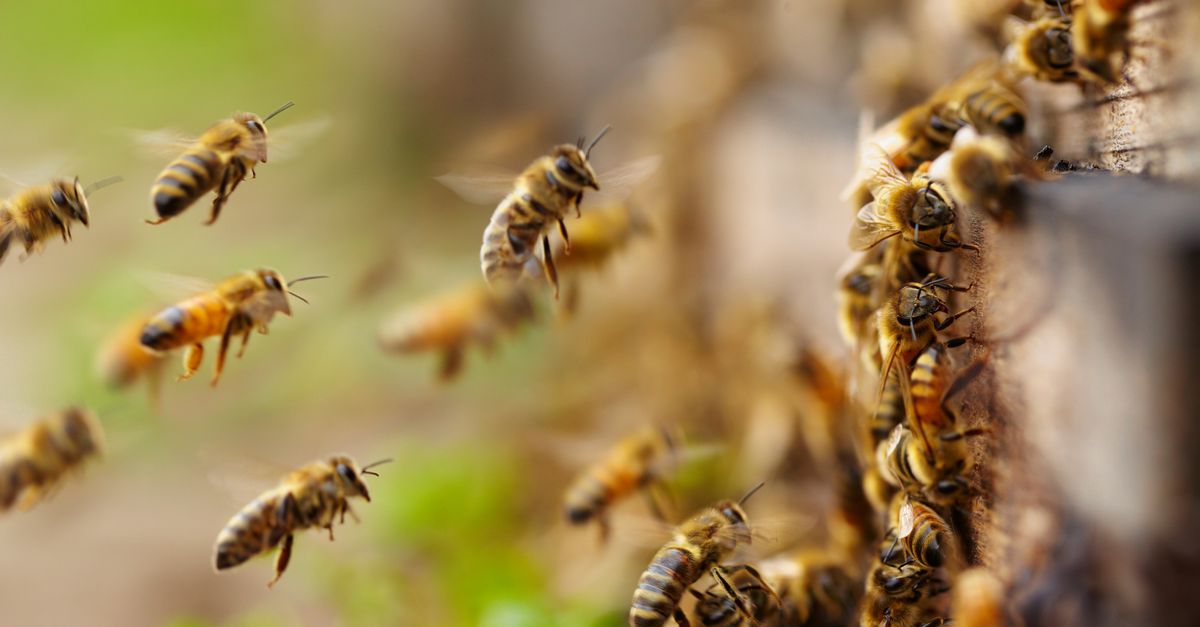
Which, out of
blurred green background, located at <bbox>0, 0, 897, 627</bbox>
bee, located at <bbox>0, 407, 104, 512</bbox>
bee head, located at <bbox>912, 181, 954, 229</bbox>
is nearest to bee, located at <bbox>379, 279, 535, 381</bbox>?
blurred green background, located at <bbox>0, 0, 897, 627</bbox>

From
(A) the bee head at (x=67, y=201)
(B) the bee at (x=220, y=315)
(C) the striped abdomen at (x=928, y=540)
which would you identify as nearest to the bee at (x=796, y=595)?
(C) the striped abdomen at (x=928, y=540)

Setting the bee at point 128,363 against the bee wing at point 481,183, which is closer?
the bee wing at point 481,183

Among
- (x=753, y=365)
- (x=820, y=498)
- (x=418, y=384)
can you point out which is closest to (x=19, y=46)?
(x=418, y=384)

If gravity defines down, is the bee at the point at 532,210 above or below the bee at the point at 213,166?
below

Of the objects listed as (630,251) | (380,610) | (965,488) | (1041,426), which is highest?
(630,251)

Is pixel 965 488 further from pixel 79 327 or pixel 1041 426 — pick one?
pixel 79 327

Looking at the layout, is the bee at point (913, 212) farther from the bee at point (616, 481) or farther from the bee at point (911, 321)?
the bee at point (616, 481)

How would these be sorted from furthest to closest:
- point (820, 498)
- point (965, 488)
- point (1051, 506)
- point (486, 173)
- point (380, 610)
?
point (380, 610)
point (820, 498)
point (486, 173)
point (965, 488)
point (1051, 506)
